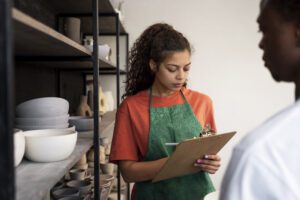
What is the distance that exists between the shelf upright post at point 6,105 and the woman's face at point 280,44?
46 cm

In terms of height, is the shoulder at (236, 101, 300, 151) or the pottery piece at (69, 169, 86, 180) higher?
the shoulder at (236, 101, 300, 151)

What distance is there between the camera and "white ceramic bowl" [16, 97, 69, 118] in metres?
1.14

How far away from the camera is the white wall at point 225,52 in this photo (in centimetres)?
304

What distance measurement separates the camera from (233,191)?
54 centimetres

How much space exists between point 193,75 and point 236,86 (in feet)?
1.43

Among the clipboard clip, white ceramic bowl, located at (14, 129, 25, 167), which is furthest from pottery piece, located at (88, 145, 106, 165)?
white ceramic bowl, located at (14, 129, 25, 167)

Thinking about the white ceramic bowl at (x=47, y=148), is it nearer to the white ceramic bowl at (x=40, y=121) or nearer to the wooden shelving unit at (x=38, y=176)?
the wooden shelving unit at (x=38, y=176)

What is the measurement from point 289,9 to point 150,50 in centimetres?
91

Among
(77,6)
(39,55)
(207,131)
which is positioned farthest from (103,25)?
(207,131)

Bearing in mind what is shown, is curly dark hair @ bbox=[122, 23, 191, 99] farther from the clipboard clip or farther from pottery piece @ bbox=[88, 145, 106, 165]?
pottery piece @ bbox=[88, 145, 106, 165]

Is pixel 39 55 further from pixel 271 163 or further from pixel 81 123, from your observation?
pixel 271 163

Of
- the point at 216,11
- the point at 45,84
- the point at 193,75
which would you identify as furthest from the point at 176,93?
the point at 216,11

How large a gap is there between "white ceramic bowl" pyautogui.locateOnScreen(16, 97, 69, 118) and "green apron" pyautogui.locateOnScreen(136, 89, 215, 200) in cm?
41

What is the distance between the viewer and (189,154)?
3.98 ft
